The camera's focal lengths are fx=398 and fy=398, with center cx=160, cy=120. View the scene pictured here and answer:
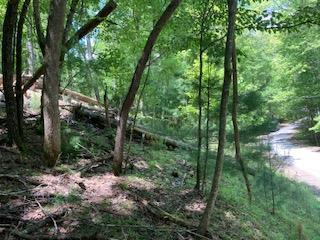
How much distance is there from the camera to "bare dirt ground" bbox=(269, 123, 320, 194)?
1518 cm

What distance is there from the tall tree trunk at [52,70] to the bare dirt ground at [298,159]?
22.9 ft

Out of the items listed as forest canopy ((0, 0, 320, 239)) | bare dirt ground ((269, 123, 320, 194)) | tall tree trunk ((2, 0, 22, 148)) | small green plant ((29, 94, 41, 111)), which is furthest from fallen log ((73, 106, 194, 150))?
tall tree trunk ((2, 0, 22, 148))

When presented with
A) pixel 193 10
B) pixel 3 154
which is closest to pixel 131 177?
pixel 3 154

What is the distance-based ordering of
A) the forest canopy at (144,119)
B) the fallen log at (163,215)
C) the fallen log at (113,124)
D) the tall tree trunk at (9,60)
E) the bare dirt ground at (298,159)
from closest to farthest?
the fallen log at (163,215) < the forest canopy at (144,119) < the tall tree trunk at (9,60) < the fallen log at (113,124) < the bare dirt ground at (298,159)

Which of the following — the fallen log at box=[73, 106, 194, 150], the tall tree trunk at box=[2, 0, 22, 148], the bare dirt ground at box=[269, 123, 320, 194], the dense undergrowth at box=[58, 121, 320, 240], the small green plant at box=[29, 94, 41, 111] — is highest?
the tall tree trunk at box=[2, 0, 22, 148]

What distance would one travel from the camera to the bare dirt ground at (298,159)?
15.2 metres

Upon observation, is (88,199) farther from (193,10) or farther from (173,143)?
(173,143)

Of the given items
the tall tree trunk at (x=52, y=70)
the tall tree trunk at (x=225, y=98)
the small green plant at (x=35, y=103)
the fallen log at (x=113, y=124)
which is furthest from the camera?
the fallen log at (x=113, y=124)

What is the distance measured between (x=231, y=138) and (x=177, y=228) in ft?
13.8

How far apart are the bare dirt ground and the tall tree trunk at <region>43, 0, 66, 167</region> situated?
22.9 ft

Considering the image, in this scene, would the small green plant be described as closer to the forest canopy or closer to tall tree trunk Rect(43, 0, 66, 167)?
the forest canopy

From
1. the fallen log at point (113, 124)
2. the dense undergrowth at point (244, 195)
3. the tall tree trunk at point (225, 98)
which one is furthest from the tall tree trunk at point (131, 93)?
the fallen log at point (113, 124)

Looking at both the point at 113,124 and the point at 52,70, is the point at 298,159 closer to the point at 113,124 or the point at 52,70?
the point at 113,124

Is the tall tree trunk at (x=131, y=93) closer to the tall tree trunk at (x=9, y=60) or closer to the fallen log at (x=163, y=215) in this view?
the fallen log at (x=163, y=215)
